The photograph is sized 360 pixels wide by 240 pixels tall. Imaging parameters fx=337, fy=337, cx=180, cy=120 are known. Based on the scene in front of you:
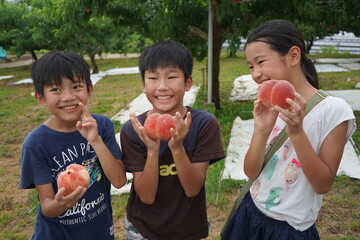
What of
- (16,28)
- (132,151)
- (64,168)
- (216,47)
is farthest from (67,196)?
(16,28)

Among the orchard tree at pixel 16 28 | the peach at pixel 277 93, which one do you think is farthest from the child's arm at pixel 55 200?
the orchard tree at pixel 16 28

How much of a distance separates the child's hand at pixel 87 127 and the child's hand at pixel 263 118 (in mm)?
708

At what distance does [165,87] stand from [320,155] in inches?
27.9

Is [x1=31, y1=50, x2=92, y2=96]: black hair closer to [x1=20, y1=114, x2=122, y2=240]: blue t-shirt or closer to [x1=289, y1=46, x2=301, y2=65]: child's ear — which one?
[x1=20, y1=114, x2=122, y2=240]: blue t-shirt

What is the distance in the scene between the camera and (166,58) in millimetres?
1540

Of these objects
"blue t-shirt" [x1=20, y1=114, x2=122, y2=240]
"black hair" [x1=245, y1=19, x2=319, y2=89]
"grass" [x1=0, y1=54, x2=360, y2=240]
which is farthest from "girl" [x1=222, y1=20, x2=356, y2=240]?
"grass" [x1=0, y1=54, x2=360, y2=240]

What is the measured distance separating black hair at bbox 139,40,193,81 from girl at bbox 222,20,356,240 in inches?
11.5

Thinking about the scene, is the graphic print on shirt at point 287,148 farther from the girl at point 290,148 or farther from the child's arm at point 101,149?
the child's arm at point 101,149

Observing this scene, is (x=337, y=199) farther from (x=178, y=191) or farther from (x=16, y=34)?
Result: (x=16, y=34)

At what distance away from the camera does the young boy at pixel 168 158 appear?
152 cm

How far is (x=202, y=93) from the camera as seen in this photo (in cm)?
870

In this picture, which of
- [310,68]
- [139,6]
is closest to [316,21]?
[139,6]

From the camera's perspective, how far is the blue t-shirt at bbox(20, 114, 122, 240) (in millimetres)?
1519

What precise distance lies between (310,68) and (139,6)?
5.11 meters
